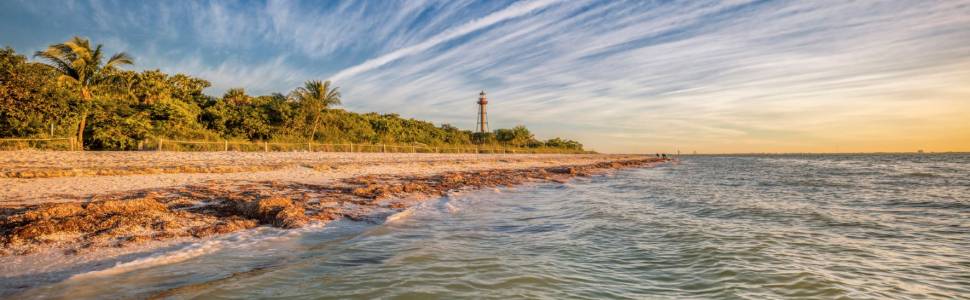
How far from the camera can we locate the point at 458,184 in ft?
47.1

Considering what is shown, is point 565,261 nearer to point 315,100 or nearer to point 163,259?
point 163,259

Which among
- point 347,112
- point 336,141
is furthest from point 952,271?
point 347,112

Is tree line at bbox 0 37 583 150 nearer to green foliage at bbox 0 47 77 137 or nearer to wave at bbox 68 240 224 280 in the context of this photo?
green foliage at bbox 0 47 77 137

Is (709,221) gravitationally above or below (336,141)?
below

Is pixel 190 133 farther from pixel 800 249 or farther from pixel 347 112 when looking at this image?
pixel 800 249

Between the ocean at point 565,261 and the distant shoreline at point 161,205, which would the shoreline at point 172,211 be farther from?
the ocean at point 565,261

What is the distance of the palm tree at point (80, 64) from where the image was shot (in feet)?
81.8

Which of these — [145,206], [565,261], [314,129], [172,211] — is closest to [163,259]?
[172,211]

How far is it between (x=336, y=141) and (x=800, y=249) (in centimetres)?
3617

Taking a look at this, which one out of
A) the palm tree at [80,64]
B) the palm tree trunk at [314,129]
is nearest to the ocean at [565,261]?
the palm tree at [80,64]

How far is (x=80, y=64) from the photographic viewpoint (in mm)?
25625

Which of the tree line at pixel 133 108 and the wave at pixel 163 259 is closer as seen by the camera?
the wave at pixel 163 259

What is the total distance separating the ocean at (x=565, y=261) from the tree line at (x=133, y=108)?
2048 centimetres

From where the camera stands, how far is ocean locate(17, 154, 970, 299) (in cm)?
372
